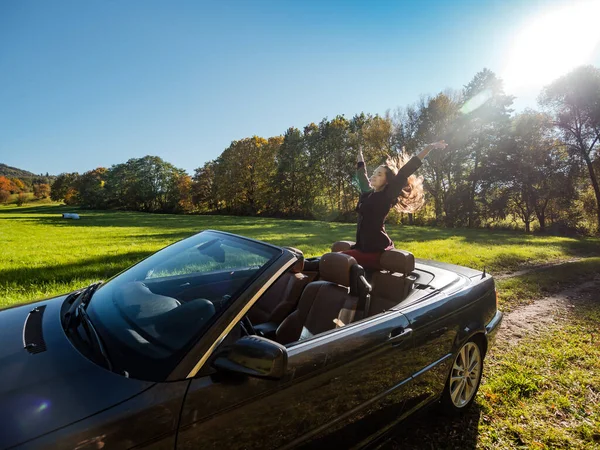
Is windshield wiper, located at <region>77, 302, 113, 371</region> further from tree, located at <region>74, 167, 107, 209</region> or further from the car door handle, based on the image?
tree, located at <region>74, 167, 107, 209</region>

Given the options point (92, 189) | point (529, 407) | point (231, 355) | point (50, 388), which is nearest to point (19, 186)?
point (92, 189)

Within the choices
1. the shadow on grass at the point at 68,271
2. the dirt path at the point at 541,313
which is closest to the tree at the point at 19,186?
the shadow on grass at the point at 68,271

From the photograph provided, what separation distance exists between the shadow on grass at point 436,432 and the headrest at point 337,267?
103 centimetres

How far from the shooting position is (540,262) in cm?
970

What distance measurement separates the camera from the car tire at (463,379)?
2555 mm

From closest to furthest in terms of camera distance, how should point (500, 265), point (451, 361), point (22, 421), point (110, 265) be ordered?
point (22, 421)
point (451, 361)
point (110, 265)
point (500, 265)

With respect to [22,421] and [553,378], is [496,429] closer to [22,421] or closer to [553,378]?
[553,378]

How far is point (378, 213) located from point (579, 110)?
24.2 m

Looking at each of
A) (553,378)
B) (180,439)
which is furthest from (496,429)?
(180,439)

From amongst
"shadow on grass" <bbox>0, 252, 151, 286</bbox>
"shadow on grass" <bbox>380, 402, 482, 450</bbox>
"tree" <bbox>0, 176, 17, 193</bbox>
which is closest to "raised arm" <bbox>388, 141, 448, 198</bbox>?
"shadow on grass" <bbox>380, 402, 482, 450</bbox>

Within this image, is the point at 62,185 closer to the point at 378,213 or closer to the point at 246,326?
the point at 378,213

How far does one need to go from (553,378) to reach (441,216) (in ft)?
91.9

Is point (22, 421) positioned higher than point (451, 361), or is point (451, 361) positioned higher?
point (22, 421)

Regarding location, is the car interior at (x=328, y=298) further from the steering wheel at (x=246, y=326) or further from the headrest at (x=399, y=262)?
the steering wheel at (x=246, y=326)
